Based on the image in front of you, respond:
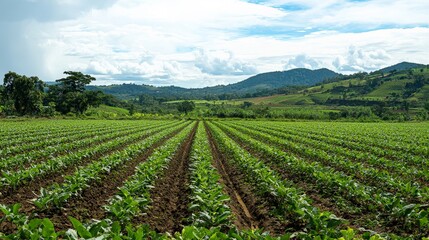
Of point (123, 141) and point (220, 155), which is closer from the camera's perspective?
point (220, 155)

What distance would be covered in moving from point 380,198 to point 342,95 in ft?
548

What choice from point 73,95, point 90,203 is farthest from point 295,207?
point 73,95

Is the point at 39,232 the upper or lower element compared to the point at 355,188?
upper

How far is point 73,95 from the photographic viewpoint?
86188mm

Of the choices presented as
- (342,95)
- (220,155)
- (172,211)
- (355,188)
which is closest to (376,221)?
(355,188)

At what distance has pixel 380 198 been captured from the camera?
7.96 metres

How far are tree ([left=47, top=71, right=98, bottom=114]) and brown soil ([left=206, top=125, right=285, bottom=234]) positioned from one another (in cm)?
8014

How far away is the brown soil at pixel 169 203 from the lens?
24.0ft

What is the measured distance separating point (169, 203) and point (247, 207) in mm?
2222

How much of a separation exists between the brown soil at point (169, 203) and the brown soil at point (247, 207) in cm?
131

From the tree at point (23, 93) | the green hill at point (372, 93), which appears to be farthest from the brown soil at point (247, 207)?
the green hill at point (372, 93)

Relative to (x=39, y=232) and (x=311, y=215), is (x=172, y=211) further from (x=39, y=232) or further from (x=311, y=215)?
(x=39, y=232)

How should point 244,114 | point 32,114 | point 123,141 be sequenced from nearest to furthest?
point 123,141 → point 32,114 → point 244,114

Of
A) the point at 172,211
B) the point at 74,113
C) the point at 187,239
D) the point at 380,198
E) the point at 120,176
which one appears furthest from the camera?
the point at 74,113
